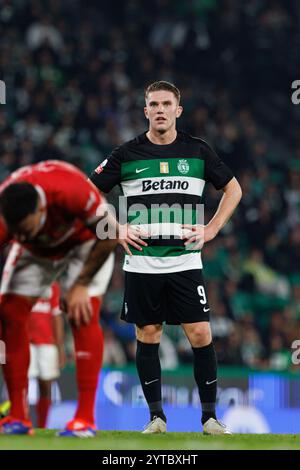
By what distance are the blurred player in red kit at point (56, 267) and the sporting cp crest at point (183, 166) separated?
111 cm

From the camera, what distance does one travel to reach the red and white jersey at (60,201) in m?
5.59

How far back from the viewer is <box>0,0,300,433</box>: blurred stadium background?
37.3 ft

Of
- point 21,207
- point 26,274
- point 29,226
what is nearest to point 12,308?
point 26,274

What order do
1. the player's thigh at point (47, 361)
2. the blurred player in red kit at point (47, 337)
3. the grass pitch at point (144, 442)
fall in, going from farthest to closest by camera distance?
1. the blurred player in red kit at point (47, 337)
2. the player's thigh at point (47, 361)
3. the grass pitch at point (144, 442)

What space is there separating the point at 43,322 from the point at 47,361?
1.30 feet

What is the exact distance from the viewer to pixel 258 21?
18.8 m

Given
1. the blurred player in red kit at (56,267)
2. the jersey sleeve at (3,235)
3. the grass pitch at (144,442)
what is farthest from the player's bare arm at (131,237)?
the jersey sleeve at (3,235)

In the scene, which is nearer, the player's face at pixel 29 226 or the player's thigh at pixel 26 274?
the player's face at pixel 29 226

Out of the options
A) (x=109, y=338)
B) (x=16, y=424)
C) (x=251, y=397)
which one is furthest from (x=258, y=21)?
(x=16, y=424)

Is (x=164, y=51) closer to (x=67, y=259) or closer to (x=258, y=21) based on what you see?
(x=258, y=21)

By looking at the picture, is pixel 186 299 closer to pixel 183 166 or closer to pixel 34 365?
pixel 183 166

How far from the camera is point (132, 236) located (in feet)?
22.9

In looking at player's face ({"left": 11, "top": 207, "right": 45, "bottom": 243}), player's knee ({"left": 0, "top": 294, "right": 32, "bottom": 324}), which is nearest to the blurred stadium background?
player's knee ({"left": 0, "top": 294, "right": 32, "bottom": 324})

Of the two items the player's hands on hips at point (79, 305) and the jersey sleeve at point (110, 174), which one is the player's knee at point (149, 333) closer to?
the jersey sleeve at point (110, 174)
